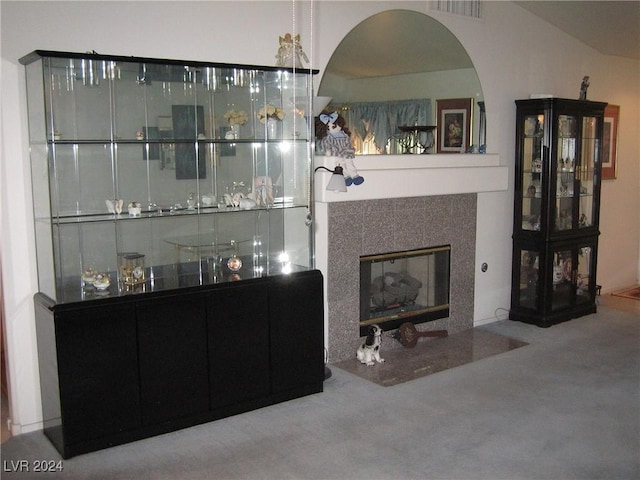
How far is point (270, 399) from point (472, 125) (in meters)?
3.08

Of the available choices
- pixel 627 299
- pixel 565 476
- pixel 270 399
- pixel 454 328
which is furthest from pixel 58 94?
pixel 627 299

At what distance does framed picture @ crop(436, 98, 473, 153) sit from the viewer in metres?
5.57

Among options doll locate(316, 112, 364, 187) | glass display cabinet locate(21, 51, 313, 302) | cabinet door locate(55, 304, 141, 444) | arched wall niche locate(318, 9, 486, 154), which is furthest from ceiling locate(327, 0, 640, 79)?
cabinet door locate(55, 304, 141, 444)

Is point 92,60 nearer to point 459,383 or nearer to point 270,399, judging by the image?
point 270,399

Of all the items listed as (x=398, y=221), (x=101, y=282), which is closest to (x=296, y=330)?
(x=101, y=282)

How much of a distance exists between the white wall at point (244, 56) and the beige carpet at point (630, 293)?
41cm

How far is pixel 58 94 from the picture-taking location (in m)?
3.40

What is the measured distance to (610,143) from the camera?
23.5ft

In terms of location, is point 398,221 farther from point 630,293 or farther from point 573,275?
point 630,293

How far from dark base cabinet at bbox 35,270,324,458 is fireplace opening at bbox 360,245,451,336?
0.98 meters

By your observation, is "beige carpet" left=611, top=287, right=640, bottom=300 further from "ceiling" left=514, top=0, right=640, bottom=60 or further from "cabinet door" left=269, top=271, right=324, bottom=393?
"cabinet door" left=269, top=271, right=324, bottom=393

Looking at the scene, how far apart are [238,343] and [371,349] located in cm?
132

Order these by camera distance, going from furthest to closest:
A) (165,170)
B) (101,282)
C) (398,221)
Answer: (398,221)
(165,170)
(101,282)

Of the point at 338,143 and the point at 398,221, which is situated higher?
the point at 338,143
